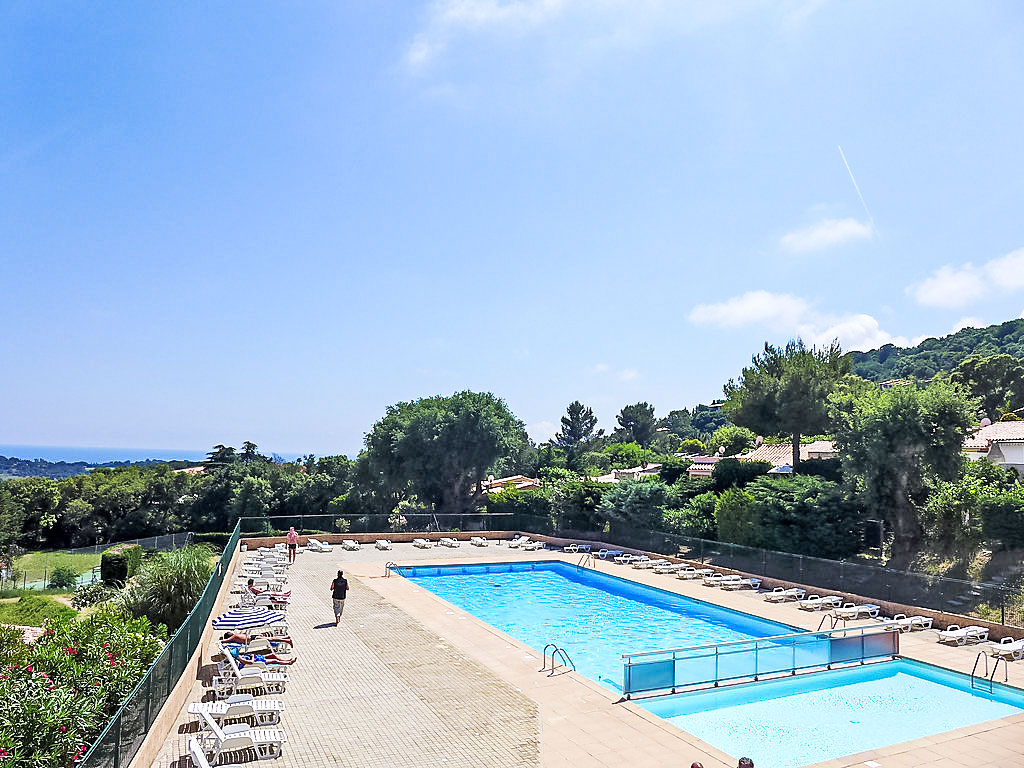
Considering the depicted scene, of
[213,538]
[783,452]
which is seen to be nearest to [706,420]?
[783,452]

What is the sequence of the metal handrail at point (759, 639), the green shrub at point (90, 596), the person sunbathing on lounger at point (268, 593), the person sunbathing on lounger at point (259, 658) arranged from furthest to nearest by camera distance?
the green shrub at point (90, 596)
the person sunbathing on lounger at point (268, 593)
the metal handrail at point (759, 639)
the person sunbathing on lounger at point (259, 658)

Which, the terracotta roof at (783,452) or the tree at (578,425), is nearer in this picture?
the terracotta roof at (783,452)

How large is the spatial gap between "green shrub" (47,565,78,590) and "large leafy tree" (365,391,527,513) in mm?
18437

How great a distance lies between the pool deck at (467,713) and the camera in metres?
10.2

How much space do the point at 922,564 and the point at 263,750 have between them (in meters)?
21.3

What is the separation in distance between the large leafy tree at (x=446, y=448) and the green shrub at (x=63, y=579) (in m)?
18.4

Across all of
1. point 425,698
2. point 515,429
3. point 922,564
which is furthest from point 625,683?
point 515,429

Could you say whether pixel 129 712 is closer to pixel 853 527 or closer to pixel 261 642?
pixel 261 642

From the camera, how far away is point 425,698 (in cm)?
1283

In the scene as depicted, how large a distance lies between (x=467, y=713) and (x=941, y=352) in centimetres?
15713

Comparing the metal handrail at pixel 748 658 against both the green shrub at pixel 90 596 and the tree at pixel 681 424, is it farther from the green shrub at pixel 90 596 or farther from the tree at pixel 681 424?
the tree at pixel 681 424

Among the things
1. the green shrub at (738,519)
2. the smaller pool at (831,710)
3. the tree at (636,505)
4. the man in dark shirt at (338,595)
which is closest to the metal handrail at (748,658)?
the smaller pool at (831,710)

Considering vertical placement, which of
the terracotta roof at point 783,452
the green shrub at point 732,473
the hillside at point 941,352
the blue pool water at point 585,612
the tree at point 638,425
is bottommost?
the blue pool water at point 585,612

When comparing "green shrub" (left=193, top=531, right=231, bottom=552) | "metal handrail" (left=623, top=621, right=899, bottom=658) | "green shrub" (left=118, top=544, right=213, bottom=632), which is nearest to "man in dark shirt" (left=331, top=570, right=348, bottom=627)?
"green shrub" (left=118, top=544, right=213, bottom=632)
